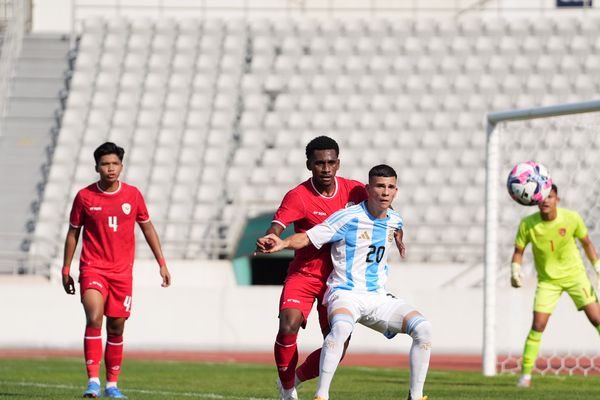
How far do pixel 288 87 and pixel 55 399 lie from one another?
55.2 feet

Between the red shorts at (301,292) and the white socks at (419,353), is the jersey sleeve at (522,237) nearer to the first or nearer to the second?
the red shorts at (301,292)

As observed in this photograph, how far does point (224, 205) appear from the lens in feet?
76.9

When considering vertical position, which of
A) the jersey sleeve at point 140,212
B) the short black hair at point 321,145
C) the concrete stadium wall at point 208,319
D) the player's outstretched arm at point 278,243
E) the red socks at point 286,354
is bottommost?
the concrete stadium wall at point 208,319

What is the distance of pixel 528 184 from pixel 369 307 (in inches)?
136

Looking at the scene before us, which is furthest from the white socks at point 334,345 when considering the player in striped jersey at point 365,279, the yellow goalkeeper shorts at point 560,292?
the yellow goalkeeper shorts at point 560,292

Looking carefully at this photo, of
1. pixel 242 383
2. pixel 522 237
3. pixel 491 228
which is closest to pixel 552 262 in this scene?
pixel 522 237

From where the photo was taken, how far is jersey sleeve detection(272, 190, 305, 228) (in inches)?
323

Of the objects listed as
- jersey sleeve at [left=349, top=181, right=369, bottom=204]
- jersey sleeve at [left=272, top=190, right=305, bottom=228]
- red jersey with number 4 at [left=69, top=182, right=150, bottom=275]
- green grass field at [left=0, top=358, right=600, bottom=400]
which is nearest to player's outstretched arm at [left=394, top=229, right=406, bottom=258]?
jersey sleeve at [left=349, top=181, right=369, bottom=204]

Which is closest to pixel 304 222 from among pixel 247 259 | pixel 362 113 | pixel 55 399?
pixel 55 399

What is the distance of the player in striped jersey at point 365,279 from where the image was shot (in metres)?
7.96

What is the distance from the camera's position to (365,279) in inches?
322

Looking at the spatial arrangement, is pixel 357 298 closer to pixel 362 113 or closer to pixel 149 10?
pixel 362 113

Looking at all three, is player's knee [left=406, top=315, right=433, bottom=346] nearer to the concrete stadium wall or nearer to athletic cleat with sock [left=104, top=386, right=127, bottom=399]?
athletic cleat with sock [left=104, top=386, right=127, bottom=399]

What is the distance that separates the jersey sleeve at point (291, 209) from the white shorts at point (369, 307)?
54 centimetres
